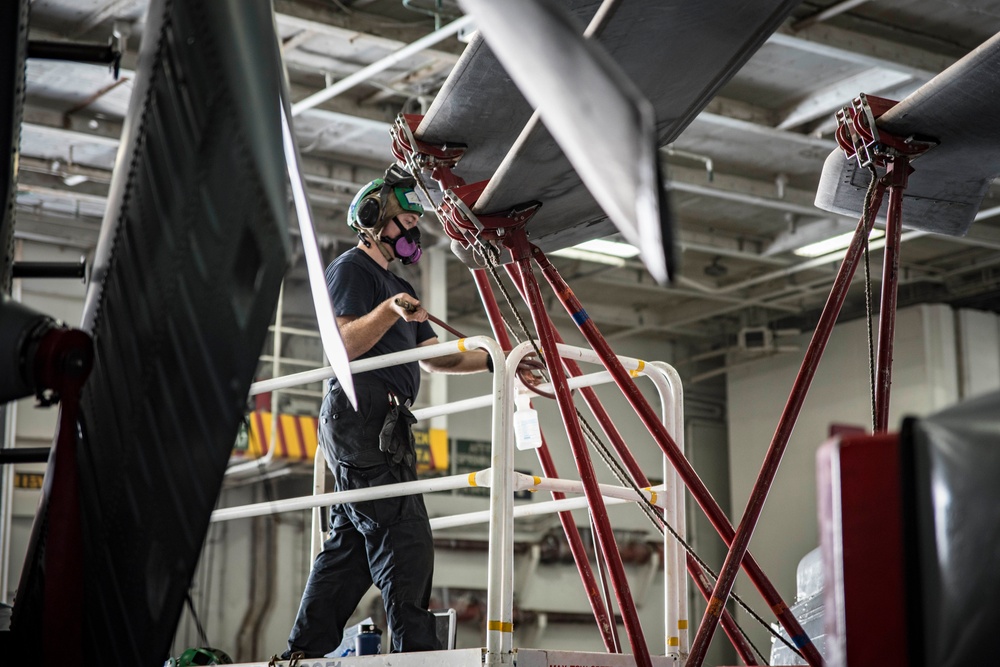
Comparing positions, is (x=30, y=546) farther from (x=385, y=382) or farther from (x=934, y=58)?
(x=934, y=58)

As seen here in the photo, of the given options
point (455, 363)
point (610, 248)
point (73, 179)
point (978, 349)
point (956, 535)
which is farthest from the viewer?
point (978, 349)

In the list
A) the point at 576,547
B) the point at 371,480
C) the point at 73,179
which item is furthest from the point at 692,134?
the point at 371,480

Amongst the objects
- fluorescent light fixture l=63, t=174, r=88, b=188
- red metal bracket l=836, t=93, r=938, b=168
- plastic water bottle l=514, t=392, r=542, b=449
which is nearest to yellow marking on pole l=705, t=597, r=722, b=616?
plastic water bottle l=514, t=392, r=542, b=449

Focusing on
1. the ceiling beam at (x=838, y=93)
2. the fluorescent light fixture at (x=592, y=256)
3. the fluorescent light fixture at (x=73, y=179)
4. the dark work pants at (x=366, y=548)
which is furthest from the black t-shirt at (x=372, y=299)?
the fluorescent light fixture at (x=592, y=256)

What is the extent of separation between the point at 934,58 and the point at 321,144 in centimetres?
571

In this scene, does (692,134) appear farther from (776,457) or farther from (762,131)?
(776,457)

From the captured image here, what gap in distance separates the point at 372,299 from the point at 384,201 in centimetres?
43

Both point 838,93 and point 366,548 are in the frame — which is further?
point 838,93

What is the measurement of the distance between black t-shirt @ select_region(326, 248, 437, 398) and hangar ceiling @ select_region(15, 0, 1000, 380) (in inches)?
32.7

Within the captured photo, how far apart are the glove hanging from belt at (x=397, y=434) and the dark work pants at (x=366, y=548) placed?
1.0 inches

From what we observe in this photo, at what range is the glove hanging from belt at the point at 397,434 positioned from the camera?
3852mm

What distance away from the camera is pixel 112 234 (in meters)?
1.77

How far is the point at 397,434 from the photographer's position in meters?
3.92

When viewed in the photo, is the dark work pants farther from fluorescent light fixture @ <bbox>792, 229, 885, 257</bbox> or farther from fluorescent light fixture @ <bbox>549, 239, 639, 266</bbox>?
fluorescent light fixture @ <bbox>792, 229, 885, 257</bbox>
